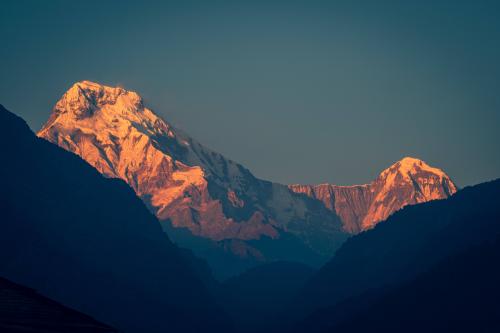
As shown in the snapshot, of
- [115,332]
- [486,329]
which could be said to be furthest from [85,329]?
[486,329]

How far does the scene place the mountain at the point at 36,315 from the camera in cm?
2514

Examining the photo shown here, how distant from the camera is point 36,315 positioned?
26.4m

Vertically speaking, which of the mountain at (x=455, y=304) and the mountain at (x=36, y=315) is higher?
the mountain at (x=36, y=315)

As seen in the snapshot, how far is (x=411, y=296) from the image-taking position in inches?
7756

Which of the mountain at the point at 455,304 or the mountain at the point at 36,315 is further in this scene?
the mountain at the point at 455,304

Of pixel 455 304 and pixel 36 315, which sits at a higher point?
pixel 36 315

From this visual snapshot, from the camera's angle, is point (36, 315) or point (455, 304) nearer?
point (36, 315)

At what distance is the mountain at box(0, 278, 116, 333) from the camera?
82.5ft

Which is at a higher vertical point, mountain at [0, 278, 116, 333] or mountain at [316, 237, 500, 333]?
mountain at [0, 278, 116, 333]

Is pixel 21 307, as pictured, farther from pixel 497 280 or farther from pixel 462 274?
pixel 462 274

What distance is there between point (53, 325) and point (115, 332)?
6.36 ft

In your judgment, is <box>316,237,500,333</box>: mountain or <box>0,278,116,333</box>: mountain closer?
<box>0,278,116,333</box>: mountain

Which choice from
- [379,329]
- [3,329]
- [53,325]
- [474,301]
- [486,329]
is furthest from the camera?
[379,329]

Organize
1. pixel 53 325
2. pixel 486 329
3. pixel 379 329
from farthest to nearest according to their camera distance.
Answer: pixel 379 329
pixel 486 329
pixel 53 325
